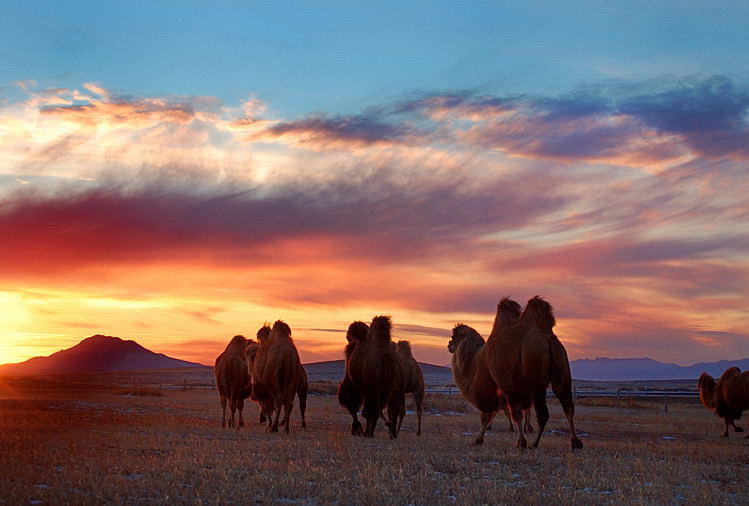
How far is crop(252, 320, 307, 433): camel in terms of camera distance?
21.8 meters

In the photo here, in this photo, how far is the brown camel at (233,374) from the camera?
78.6 feet

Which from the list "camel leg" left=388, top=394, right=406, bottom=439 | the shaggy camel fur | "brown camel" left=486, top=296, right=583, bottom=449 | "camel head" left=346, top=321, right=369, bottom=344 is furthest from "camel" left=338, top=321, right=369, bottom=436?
"brown camel" left=486, top=296, right=583, bottom=449

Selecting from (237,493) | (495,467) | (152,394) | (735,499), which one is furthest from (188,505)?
(152,394)

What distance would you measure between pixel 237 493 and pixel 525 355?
8767 mm

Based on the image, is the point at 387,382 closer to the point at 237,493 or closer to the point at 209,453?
the point at 209,453

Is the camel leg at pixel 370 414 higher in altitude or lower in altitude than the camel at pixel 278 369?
lower

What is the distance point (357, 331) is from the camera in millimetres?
21266

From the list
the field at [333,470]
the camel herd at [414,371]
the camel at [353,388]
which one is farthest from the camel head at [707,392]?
the camel at [353,388]

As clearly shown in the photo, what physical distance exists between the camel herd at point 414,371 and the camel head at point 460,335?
0.03m

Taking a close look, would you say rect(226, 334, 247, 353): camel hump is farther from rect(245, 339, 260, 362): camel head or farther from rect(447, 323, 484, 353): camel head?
rect(447, 323, 484, 353): camel head

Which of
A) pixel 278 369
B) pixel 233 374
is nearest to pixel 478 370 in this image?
pixel 278 369

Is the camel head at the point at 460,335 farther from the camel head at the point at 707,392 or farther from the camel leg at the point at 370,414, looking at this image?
the camel head at the point at 707,392

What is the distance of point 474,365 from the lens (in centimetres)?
1980

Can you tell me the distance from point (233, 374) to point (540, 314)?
35.5 ft
